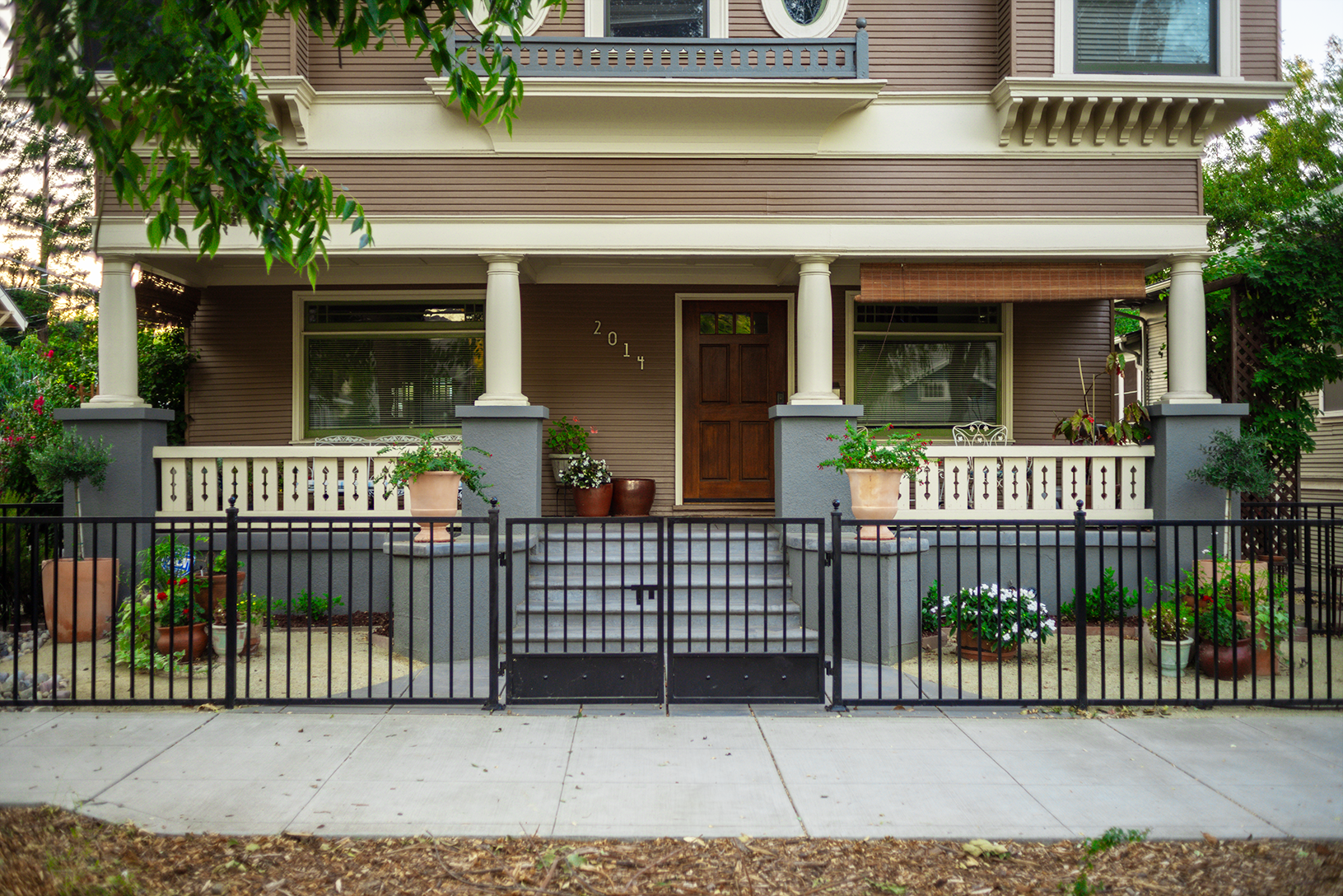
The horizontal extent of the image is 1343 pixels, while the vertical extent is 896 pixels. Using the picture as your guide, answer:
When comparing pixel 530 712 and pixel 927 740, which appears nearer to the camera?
pixel 927 740

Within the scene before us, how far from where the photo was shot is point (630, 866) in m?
3.71

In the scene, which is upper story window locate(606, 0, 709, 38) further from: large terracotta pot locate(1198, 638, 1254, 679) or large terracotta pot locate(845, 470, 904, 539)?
large terracotta pot locate(1198, 638, 1254, 679)

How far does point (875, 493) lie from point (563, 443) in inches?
164

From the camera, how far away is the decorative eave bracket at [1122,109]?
29.2ft

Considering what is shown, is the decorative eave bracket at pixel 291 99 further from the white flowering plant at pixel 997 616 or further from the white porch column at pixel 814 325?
the white flowering plant at pixel 997 616

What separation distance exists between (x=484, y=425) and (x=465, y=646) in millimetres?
2269

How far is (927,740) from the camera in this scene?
213 inches

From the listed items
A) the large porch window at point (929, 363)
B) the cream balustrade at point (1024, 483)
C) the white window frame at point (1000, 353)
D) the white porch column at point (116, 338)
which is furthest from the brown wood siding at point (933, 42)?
the white porch column at point (116, 338)

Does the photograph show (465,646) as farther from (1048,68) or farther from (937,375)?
(1048,68)

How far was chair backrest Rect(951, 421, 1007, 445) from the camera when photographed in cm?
1022

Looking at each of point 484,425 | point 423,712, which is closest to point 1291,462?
point 484,425

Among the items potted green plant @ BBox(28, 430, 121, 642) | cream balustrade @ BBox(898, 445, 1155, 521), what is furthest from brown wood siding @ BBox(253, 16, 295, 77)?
cream balustrade @ BBox(898, 445, 1155, 521)

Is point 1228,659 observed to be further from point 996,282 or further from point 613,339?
point 613,339

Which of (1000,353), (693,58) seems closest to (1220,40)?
(1000,353)
